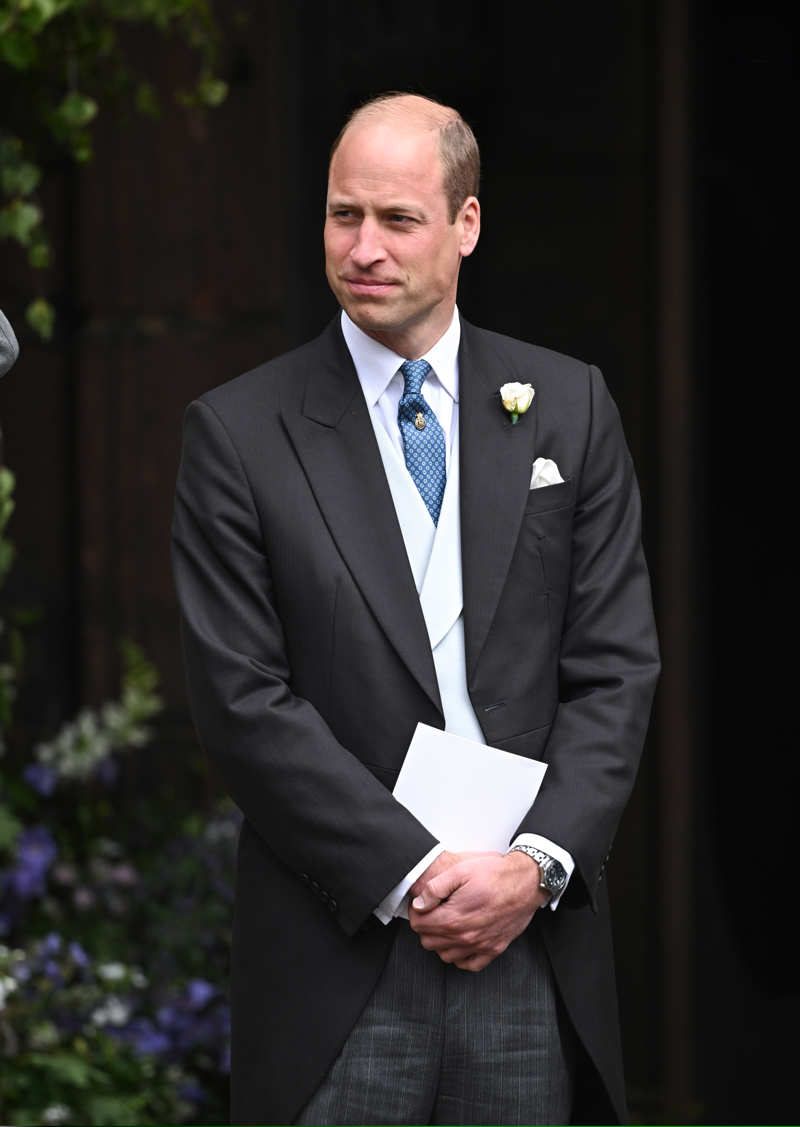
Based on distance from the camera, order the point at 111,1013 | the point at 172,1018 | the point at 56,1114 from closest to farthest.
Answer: the point at 56,1114
the point at 111,1013
the point at 172,1018

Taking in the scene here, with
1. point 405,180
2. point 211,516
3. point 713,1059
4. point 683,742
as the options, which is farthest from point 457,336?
point 713,1059

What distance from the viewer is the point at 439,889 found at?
7.06ft

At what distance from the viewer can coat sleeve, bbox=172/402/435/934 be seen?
7.17ft

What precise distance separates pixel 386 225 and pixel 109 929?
270 cm

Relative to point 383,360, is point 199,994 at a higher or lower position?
lower

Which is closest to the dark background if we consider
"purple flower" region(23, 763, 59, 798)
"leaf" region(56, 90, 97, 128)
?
"leaf" region(56, 90, 97, 128)

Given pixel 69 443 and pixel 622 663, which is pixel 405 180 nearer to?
pixel 622 663

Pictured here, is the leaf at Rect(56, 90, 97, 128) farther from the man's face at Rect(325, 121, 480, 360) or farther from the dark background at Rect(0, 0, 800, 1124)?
the man's face at Rect(325, 121, 480, 360)

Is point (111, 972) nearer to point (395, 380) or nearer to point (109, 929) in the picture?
point (109, 929)

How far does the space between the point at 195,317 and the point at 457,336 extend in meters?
2.67

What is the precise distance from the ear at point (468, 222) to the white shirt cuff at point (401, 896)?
0.80 metres

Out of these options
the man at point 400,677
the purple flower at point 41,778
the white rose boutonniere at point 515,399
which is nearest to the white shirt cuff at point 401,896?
the man at point 400,677

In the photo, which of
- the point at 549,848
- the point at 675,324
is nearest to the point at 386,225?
the point at 549,848

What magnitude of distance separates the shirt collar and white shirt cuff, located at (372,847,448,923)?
0.62 metres
